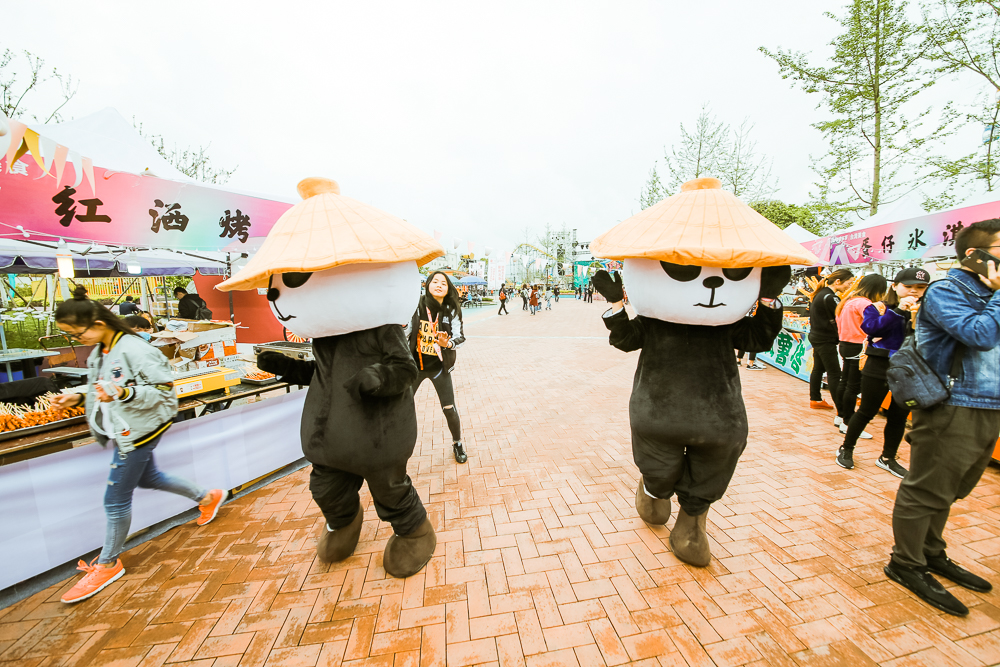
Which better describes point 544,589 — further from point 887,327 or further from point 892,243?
point 892,243

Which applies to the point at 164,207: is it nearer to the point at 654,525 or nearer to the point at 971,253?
the point at 654,525

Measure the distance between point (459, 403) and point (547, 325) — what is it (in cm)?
1049

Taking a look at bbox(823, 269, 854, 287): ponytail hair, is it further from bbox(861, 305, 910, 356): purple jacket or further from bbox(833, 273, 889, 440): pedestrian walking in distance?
bbox(861, 305, 910, 356): purple jacket

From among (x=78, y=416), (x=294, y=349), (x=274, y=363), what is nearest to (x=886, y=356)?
(x=274, y=363)

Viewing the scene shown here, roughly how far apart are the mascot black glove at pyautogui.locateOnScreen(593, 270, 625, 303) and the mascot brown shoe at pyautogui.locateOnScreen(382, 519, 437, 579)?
179cm

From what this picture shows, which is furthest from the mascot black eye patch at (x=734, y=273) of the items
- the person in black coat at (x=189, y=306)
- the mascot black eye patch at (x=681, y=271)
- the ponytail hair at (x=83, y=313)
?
the person in black coat at (x=189, y=306)

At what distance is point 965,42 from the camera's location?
890cm

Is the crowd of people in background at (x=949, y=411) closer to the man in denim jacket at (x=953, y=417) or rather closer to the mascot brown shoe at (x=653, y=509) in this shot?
the man in denim jacket at (x=953, y=417)

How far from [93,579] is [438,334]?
2658mm

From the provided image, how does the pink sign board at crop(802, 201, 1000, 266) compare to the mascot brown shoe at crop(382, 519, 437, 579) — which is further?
the pink sign board at crop(802, 201, 1000, 266)

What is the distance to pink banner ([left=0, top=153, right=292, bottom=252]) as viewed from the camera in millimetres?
2812

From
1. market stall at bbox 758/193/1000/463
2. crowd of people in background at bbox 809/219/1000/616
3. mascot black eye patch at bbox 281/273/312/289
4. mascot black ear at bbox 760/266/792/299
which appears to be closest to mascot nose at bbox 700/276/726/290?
mascot black ear at bbox 760/266/792/299

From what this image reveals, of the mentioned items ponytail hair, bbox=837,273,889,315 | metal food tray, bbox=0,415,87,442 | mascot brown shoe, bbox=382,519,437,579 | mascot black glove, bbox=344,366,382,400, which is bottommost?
mascot brown shoe, bbox=382,519,437,579

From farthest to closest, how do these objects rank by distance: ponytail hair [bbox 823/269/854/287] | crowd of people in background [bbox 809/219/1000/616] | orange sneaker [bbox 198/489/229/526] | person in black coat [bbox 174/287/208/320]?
person in black coat [bbox 174/287/208/320]
ponytail hair [bbox 823/269/854/287]
orange sneaker [bbox 198/489/229/526]
crowd of people in background [bbox 809/219/1000/616]
